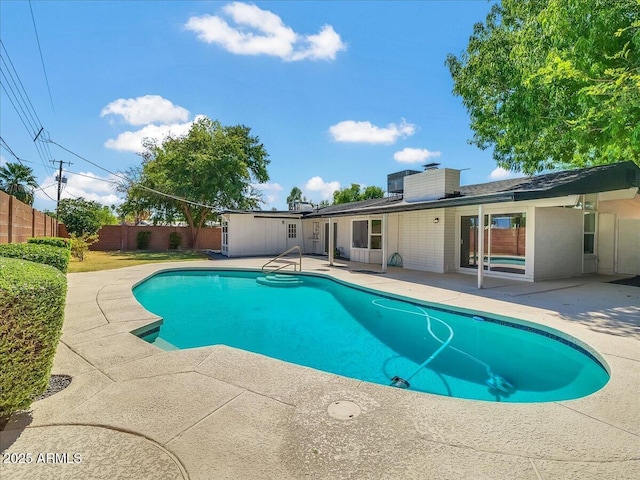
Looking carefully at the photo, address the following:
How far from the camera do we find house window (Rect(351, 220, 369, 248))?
16.3 meters

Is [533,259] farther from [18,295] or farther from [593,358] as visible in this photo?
[18,295]

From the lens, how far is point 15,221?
8.95 metres

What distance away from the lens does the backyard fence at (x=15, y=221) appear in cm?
795

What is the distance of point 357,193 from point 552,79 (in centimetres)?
3033

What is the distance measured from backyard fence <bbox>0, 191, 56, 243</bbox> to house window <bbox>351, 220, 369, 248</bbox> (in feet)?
42.4

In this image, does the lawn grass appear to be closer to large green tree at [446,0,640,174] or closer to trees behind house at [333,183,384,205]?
large green tree at [446,0,640,174]

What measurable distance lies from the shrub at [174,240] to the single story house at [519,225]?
15.5 metres

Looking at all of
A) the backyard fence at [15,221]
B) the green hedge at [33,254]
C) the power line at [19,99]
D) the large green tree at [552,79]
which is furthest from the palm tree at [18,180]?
the large green tree at [552,79]

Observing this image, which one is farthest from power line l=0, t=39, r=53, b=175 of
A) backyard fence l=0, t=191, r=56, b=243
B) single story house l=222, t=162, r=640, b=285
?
single story house l=222, t=162, r=640, b=285

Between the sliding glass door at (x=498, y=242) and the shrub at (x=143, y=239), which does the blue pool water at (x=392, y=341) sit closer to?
the sliding glass door at (x=498, y=242)

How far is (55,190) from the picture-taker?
1053 inches

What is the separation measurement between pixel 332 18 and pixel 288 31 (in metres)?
1.70

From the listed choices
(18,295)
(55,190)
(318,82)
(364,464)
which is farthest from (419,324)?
(55,190)

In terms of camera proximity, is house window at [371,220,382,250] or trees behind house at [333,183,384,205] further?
trees behind house at [333,183,384,205]
